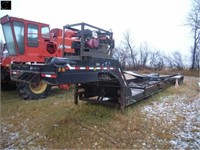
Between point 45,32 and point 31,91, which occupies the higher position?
point 45,32

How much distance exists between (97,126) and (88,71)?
1.15 m

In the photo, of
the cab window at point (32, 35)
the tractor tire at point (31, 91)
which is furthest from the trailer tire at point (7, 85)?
the cab window at point (32, 35)

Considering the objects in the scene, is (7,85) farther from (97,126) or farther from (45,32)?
(97,126)

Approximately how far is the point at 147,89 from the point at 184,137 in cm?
263

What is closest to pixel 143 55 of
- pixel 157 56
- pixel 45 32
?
pixel 157 56

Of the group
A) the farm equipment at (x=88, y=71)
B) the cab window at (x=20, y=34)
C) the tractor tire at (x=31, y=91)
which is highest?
the cab window at (x=20, y=34)

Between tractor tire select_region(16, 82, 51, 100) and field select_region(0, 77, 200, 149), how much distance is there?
0.50 meters

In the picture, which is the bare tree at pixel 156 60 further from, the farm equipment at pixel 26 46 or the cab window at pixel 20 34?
the cab window at pixel 20 34

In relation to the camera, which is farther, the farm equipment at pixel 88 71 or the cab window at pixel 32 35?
the cab window at pixel 32 35

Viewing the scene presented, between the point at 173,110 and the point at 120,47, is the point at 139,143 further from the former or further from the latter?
the point at 120,47

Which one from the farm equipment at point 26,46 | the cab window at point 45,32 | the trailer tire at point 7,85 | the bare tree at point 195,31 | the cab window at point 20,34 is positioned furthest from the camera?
the bare tree at point 195,31

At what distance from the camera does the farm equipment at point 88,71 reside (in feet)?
10.9

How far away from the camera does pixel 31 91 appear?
6.51 meters

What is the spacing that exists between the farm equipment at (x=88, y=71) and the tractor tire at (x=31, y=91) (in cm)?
203
